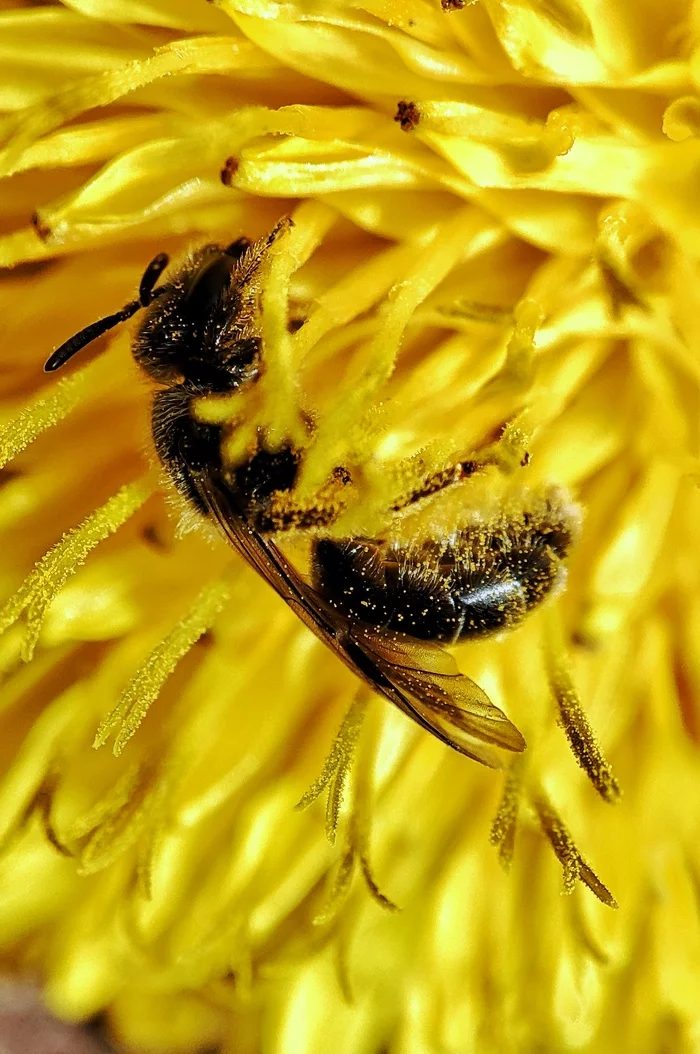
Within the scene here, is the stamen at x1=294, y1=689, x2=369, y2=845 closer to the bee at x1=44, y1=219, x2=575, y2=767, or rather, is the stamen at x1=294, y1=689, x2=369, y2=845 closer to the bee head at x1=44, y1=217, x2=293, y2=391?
the bee at x1=44, y1=219, x2=575, y2=767

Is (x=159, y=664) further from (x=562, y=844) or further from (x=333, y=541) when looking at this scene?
(x=562, y=844)

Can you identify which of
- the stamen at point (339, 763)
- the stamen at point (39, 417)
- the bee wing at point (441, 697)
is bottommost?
the stamen at point (339, 763)

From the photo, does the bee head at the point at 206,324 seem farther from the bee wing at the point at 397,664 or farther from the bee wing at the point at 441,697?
the bee wing at the point at 441,697

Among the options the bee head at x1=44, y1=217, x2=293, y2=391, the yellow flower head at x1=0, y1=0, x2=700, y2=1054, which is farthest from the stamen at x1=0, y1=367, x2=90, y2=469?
Answer: the bee head at x1=44, y1=217, x2=293, y2=391

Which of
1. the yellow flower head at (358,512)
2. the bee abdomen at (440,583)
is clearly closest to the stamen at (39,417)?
the yellow flower head at (358,512)

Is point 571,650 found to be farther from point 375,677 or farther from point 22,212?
point 22,212

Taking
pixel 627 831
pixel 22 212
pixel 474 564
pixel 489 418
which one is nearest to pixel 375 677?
pixel 474 564
